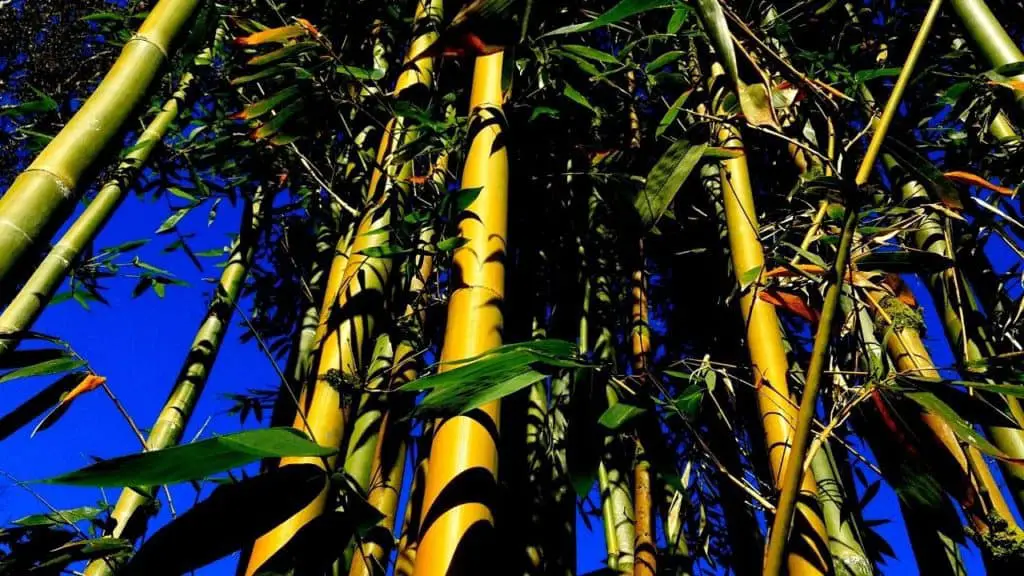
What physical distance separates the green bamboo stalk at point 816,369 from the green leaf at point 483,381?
20 cm

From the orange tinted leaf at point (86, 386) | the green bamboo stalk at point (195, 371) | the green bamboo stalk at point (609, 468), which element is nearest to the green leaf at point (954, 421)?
the green bamboo stalk at point (609, 468)

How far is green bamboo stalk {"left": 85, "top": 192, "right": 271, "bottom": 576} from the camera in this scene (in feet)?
3.76

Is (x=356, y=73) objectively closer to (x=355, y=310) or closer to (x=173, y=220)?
(x=355, y=310)

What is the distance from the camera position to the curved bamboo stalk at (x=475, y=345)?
0.56 meters

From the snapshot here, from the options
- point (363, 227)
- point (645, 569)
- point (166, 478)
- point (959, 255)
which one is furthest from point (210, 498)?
point (959, 255)

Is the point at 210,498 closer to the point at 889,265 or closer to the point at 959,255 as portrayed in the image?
the point at 889,265

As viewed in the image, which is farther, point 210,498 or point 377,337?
point 377,337

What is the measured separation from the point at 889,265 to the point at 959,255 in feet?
2.20

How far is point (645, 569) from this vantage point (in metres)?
1.08

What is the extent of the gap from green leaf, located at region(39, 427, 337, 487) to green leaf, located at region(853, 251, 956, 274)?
629 mm

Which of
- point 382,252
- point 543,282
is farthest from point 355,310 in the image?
point 543,282

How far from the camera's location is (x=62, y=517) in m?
0.90

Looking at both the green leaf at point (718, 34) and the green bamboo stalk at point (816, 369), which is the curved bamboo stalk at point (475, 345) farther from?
the green leaf at point (718, 34)

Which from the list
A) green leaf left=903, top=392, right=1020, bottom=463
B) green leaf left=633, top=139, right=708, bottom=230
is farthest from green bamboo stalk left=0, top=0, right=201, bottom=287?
green leaf left=903, top=392, right=1020, bottom=463
